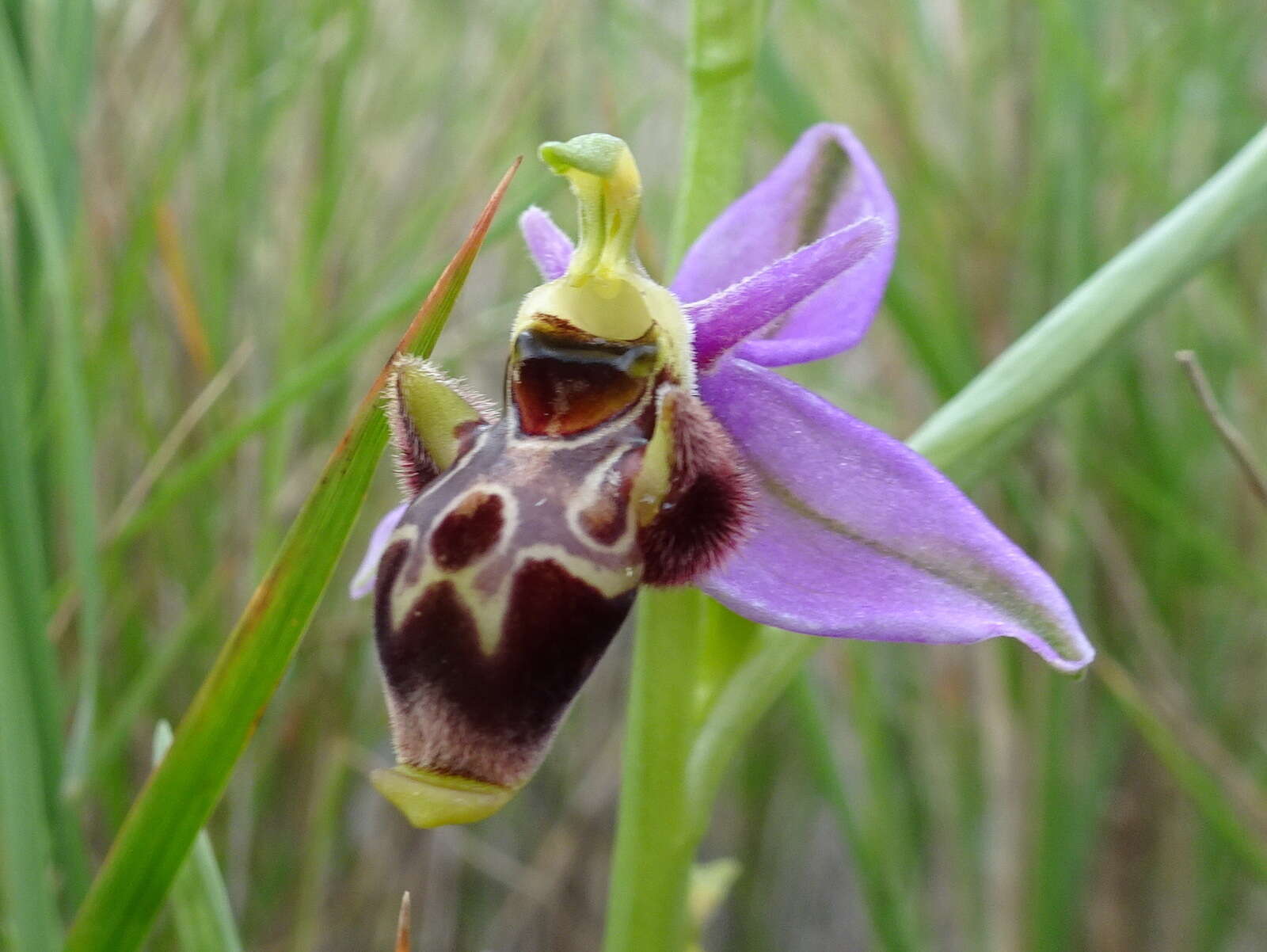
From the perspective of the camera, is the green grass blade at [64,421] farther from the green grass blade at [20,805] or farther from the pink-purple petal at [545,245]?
the pink-purple petal at [545,245]

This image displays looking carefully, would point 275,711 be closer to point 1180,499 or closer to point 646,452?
point 646,452

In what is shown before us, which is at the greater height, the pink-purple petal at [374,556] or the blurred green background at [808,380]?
the pink-purple petal at [374,556]

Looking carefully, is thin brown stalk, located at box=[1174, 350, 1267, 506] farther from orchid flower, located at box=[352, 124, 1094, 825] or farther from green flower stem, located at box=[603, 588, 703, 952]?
green flower stem, located at box=[603, 588, 703, 952]

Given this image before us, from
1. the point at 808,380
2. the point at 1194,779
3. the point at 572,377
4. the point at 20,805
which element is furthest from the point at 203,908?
the point at 808,380

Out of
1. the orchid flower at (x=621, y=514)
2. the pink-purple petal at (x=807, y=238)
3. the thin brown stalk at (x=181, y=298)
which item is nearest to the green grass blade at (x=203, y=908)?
the orchid flower at (x=621, y=514)

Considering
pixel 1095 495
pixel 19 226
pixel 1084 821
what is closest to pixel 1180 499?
pixel 1095 495

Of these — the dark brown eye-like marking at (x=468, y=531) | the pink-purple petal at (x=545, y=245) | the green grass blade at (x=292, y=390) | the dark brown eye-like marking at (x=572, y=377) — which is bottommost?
the green grass blade at (x=292, y=390)
